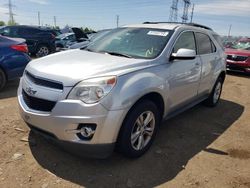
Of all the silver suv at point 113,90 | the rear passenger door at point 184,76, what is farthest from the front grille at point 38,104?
the rear passenger door at point 184,76

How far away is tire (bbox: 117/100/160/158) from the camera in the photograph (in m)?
3.45

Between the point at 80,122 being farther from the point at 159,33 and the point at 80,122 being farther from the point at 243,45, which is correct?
the point at 243,45

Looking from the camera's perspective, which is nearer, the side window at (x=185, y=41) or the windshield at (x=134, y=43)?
the windshield at (x=134, y=43)

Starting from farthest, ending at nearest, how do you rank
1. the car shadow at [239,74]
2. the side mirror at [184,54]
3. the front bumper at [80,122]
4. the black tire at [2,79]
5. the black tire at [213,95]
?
1. the car shadow at [239,74]
2. the black tire at [2,79]
3. the black tire at [213,95]
4. the side mirror at [184,54]
5. the front bumper at [80,122]

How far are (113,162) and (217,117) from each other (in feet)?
9.88

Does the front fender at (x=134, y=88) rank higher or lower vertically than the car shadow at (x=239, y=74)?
higher

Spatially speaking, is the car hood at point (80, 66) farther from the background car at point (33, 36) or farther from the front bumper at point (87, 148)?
the background car at point (33, 36)

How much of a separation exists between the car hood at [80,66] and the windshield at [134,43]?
10.5 inches

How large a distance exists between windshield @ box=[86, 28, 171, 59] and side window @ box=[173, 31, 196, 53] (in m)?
0.21

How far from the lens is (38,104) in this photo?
11.1 ft

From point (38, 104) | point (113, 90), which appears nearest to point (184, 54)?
point (113, 90)

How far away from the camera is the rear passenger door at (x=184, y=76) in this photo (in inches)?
169

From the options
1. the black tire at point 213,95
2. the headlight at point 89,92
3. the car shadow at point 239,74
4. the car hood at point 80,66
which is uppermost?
the car hood at point 80,66

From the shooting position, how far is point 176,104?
4.55 m
